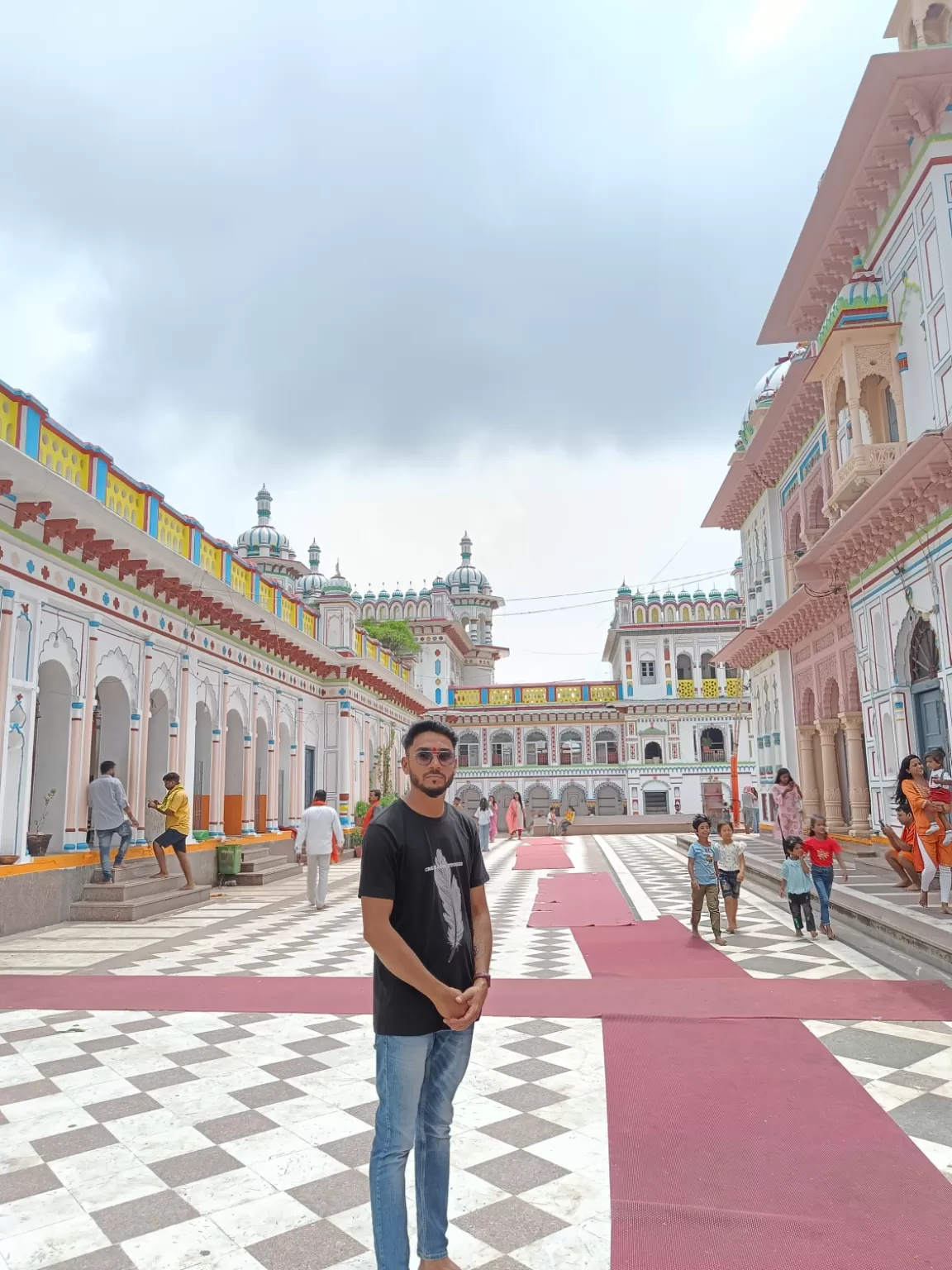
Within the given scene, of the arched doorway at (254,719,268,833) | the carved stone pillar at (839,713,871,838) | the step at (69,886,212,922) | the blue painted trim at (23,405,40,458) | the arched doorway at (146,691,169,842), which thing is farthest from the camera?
the arched doorway at (254,719,268,833)

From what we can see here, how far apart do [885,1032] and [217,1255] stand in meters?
4.24

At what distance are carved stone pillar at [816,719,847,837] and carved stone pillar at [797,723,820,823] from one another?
1037 millimetres

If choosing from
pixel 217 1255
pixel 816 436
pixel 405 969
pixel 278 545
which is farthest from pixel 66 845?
pixel 278 545

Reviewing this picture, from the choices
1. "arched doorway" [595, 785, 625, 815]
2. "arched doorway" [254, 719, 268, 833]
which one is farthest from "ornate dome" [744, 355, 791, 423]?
"arched doorway" [595, 785, 625, 815]

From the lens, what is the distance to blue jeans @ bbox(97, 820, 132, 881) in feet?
38.4

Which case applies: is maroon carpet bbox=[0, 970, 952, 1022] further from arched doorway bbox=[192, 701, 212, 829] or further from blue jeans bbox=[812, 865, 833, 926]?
arched doorway bbox=[192, 701, 212, 829]

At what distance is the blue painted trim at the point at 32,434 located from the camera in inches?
409

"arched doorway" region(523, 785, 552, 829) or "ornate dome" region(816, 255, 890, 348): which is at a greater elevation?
"ornate dome" region(816, 255, 890, 348)

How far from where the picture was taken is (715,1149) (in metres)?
3.71

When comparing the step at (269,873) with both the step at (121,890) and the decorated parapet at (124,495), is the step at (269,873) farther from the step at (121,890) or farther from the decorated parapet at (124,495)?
the decorated parapet at (124,495)

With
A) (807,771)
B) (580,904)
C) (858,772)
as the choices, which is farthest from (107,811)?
(807,771)

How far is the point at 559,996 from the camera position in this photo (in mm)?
6586

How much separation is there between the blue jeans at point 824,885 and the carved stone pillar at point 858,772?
23.9ft

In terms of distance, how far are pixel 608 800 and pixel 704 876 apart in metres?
36.3
